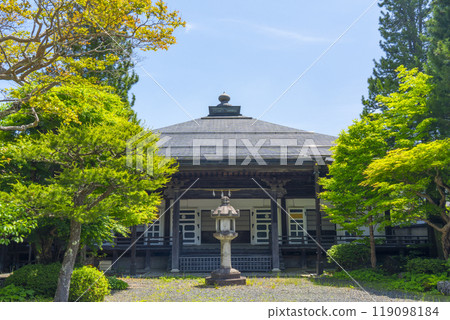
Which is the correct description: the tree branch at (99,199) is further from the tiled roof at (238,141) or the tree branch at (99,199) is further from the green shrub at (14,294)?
the tiled roof at (238,141)

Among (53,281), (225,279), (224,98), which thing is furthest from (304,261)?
(224,98)

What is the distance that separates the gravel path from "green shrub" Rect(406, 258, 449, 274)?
226 centimetres

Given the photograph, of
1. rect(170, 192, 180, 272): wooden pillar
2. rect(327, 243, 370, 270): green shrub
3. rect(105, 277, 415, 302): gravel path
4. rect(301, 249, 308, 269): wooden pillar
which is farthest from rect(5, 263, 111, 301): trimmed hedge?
rect(301, 249, 308, 269): wooden pillar

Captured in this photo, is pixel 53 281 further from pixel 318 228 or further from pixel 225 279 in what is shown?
pixel 318 228

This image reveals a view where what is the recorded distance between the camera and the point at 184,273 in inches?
593

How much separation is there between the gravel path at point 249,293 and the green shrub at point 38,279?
1.45 metres

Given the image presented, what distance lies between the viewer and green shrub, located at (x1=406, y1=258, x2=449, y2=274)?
11258 millimetres

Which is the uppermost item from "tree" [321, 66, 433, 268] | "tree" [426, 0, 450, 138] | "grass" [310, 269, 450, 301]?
"tree" [426, 0, 450, 138]

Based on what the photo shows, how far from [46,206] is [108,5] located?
16.3 ft

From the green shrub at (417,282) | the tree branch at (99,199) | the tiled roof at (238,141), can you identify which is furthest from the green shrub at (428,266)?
the tree branch at (99,199)

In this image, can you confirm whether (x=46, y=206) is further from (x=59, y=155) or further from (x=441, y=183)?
(x=441, y=183)

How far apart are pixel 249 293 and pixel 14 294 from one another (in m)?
5.86

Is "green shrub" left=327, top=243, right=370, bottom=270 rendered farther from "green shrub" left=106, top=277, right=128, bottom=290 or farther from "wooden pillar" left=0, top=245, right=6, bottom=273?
"wooden pillar" left=0, top=245, right=6, bottom=273

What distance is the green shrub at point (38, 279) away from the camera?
910 cm
